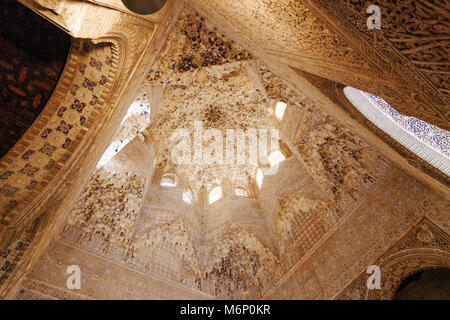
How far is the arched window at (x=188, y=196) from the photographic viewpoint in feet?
22.5

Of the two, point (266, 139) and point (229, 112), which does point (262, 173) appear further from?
point (229, 112)

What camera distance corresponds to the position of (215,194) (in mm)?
7316

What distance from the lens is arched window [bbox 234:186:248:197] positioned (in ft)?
23.2

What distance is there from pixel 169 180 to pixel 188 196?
26.1 inches

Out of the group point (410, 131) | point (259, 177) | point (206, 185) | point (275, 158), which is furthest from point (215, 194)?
point (410, 131)

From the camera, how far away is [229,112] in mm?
6094

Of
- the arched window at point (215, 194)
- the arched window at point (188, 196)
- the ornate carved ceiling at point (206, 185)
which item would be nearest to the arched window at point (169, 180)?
the ornate carved ceiling at point (206, 185)

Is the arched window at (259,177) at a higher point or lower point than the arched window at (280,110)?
lower

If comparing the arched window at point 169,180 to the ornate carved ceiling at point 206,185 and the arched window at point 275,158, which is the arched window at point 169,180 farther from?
the arched window at point 275,158

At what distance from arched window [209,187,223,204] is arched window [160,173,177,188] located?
3.63 feet

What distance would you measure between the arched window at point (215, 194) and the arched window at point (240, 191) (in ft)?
1.42
